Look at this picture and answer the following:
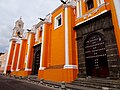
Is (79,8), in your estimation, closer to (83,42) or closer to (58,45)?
(83,42)

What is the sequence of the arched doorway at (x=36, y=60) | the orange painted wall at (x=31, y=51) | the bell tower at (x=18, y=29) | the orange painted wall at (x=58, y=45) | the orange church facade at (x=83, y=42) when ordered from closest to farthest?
the orange church facade at (x=83, y=42) < the orange painted wall at (x=58, y=45) < the arched doorway at (x=36, y=60) < the orange painted wall at (x=31, y=51) < the bell tower at (x=18, y=29)

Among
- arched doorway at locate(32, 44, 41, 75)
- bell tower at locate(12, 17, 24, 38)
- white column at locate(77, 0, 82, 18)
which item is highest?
bell tower at locate(12, 17, 24, 38)

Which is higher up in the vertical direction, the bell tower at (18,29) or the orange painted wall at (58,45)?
the bell tower at (18,29)

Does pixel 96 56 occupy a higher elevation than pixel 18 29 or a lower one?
lower

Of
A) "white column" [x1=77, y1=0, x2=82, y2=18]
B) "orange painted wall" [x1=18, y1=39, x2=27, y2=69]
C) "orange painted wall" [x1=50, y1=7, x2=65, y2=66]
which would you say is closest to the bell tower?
"orange painted wall" [x1=18, y1=39, x2=27, y2=69]

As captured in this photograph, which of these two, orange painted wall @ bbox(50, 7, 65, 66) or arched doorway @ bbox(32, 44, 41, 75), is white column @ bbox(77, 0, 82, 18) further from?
arched doorway @ bbox(32, 44, 41, 75)

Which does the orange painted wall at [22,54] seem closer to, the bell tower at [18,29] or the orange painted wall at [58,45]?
the bell tower at [18,29]

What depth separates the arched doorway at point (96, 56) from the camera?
7.92m

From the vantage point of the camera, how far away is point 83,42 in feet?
31.3

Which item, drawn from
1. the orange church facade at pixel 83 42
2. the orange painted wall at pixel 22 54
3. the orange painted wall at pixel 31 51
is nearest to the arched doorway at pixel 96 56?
the orange church facade at pixel 83 42

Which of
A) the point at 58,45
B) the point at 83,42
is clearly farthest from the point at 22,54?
the point at 83,42

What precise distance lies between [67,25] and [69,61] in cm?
345

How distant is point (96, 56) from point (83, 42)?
1.78 m

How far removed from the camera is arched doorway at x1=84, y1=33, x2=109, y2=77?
7918 millimetres
